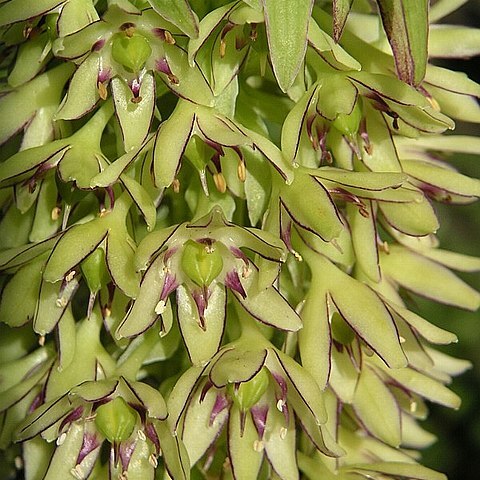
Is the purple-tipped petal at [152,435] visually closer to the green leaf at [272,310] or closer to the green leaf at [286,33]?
the green leaf at [272,310]

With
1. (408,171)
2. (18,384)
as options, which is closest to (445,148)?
(408,171)

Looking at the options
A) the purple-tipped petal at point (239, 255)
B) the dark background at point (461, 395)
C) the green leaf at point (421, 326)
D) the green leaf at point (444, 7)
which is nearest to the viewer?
the purple-tipped petal at point (239, 255)

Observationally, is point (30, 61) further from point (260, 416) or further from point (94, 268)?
point (260, 416)

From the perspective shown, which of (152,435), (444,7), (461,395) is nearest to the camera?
(152,435)

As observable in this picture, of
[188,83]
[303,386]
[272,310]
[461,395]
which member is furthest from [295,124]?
[461,395]

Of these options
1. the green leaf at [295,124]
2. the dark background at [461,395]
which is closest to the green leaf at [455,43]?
the green leaf at [295,124]

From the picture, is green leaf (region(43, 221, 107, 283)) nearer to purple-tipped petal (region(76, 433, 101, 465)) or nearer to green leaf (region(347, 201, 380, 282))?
purple-tipped petal (region(76, 433, 101, 465))

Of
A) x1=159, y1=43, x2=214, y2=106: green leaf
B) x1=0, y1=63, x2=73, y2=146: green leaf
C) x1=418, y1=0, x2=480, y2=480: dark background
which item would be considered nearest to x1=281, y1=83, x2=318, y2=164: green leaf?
x1=159, y1=43, x2=214, y2=106: green leaf
